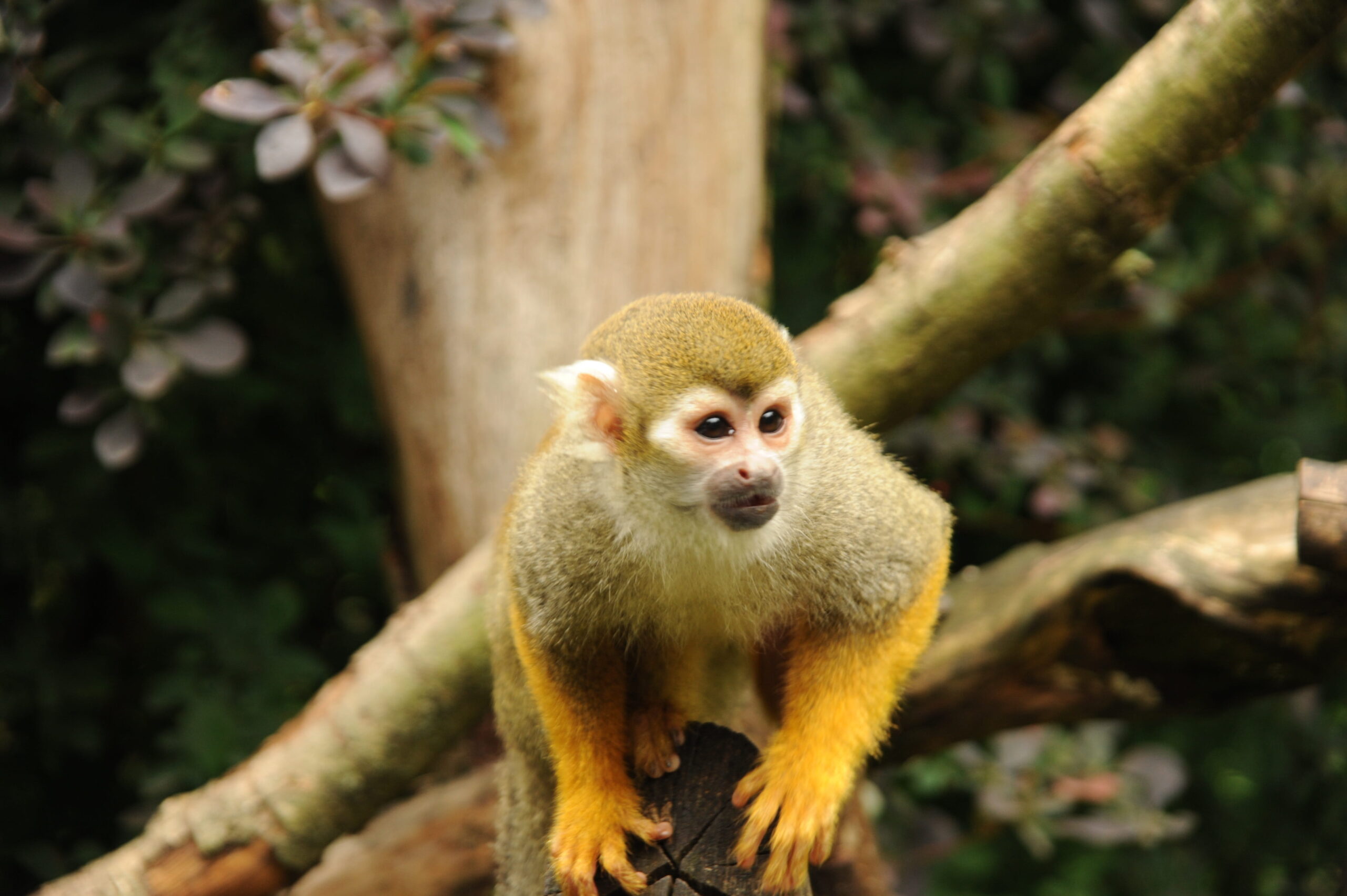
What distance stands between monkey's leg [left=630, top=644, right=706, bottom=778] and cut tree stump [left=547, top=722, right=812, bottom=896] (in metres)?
0.04

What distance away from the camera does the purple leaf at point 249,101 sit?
94.5 inches

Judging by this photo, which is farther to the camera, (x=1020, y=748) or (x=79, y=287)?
(x=1020, y=748)

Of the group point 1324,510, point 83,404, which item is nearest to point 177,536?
point 83,404

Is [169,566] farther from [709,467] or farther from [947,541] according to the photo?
[947,541]

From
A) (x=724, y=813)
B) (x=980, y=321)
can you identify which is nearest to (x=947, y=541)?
(x=980, y=321)

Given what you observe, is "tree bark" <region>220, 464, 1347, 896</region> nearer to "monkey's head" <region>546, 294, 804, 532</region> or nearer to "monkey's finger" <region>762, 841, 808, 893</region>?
"monkey's finger" <region>762, 841, 808, 893</region>

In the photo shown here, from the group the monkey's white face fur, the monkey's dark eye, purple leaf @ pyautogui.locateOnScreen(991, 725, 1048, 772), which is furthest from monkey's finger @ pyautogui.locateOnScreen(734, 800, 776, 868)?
purple leaf @ pyautogui.locateOnScreen(991, 725, 1048, 772)

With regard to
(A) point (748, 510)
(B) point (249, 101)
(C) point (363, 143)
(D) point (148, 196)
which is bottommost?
(A) point (748, 510)

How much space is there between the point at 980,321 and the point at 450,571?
148cm

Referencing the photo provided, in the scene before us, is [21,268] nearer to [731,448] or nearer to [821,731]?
[731,448]

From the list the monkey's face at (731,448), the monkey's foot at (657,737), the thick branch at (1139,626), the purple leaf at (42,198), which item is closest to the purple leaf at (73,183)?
the purple leaf at (42,198)

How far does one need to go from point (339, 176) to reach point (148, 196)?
606 millimetres

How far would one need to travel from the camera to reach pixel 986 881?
12.0ft

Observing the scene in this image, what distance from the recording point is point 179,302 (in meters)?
2.81
